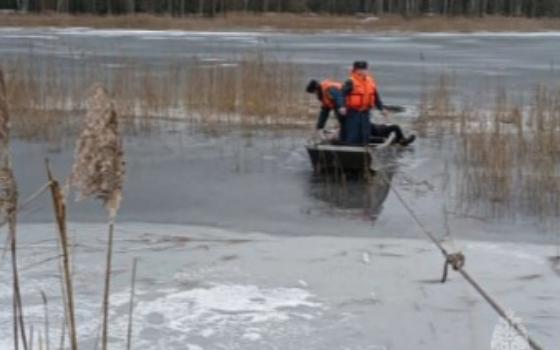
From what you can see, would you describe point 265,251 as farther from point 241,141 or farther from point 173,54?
point 173,54

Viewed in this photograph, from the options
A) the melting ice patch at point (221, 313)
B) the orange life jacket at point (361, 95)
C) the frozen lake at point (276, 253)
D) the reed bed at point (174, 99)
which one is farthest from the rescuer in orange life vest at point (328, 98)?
the melting ice patch at point (221, 313)

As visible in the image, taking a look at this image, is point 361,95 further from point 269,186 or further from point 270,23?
point 270,23

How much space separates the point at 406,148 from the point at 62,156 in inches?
178

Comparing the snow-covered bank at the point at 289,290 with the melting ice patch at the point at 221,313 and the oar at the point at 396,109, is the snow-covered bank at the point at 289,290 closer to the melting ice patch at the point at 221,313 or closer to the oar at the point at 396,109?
the melting ice patch at the point at 221,313

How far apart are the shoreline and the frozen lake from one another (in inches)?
1291

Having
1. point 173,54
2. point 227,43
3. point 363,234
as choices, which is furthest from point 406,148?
point 227,43

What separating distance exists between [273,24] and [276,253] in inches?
1698

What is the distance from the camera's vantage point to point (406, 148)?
14.0 metres

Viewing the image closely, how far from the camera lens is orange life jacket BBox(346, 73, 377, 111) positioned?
40.8ft

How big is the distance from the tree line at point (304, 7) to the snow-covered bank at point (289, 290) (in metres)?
49.4

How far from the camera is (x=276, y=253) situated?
328 inches

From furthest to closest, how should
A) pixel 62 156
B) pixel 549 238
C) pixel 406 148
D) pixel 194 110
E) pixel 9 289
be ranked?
pixel 194 110, pixel 406 148, pixel 62 156, pixel 549 238, pixel 9 289

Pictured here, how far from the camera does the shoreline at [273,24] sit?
48031 mm

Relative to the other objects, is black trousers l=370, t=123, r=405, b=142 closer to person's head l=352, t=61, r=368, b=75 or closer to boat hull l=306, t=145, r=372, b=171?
person's head l=352, t=61, r=368, b=75
